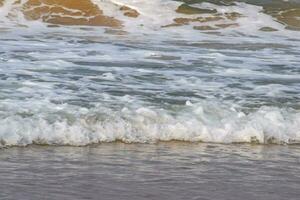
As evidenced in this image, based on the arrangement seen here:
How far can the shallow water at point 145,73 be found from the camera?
20.4 ft

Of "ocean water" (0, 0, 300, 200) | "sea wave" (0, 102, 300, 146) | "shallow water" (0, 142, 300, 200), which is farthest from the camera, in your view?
"sea wave" (0, 102, 300, 146)

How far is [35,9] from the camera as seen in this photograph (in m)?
19.8

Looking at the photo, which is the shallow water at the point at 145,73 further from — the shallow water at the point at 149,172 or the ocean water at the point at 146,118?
the shallow water at the point at 149,172

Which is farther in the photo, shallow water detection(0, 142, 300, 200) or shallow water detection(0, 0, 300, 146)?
shallow water detection(0, 0, 300, 146)

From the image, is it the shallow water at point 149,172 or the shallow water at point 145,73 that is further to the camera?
the shallow water at point 145,73

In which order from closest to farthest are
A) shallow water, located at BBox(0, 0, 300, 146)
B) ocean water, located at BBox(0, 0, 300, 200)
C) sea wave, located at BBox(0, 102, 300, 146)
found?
ocean water, located at BBox(0, 0, 300, 200) → sea wave, located at BBox(0, 102, 300, 146) → shallow water, located at BBox(0, 0, 300, 146)

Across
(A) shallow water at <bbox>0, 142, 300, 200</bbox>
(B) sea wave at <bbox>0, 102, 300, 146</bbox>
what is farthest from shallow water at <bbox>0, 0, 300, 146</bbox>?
(A) shallow water at <bbox>0, 142, 300, 200</bbox>

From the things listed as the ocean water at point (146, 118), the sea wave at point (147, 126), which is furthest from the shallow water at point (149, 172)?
the sea wave at point (147, 126)

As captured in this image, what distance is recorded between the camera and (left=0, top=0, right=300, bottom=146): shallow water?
6.21m

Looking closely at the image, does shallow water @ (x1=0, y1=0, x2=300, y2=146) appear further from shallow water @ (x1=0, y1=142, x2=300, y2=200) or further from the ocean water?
shallow water @ (x1=0, y1=142, x2=300, y2=200)

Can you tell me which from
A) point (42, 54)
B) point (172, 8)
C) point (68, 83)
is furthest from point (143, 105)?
point (172, 8)

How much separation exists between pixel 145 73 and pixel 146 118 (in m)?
3.82

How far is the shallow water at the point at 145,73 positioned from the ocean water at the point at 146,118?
0.02 metres

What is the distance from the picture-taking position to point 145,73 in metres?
10.2
